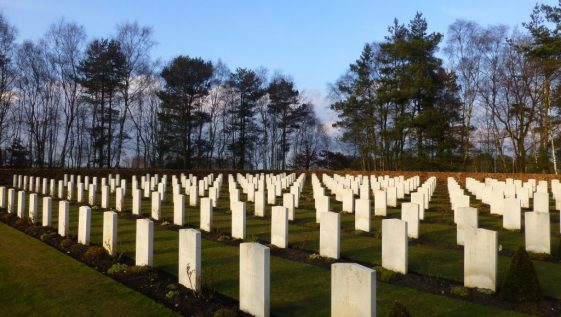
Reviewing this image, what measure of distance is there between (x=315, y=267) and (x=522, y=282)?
350 centimetres

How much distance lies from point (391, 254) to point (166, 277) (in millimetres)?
4006

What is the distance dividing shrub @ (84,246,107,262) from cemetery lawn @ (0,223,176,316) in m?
0.33

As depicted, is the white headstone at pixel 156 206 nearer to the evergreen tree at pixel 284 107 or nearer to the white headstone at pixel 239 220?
the white headstone at pixel 239 220

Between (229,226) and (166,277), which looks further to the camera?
(229,226)

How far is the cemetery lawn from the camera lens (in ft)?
20.7

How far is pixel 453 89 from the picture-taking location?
4575 centimetres

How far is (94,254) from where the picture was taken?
9398mm

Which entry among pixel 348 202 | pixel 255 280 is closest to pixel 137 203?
pixel 348 202

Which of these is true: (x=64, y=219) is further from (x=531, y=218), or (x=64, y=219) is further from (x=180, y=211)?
(x=531, y=218)

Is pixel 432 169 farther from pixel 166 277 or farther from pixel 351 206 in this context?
pixel 166 277

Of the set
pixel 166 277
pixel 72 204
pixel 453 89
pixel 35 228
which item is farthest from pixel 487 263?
pixel 453 89

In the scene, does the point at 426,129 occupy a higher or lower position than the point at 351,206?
higher

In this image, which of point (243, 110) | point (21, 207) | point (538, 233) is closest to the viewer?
point (538, 233)

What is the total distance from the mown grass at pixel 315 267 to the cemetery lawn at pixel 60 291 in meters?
1.22
